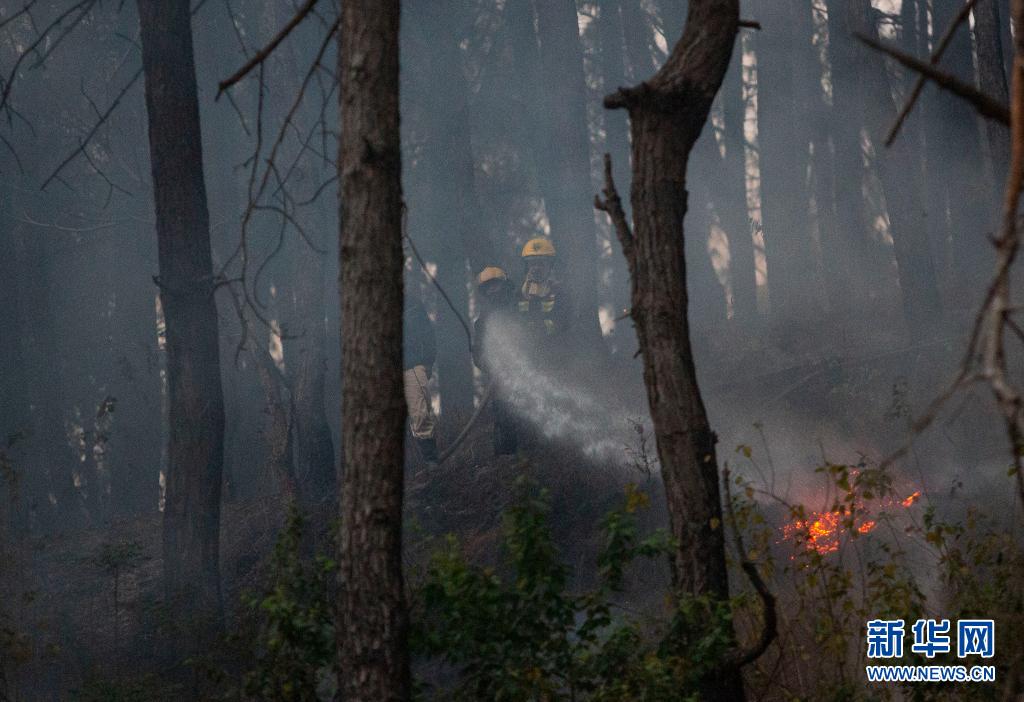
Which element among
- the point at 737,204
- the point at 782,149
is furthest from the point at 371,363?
the point at 737,204

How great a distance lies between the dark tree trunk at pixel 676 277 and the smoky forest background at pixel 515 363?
0.02 m

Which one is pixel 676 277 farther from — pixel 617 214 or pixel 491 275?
pixel 491 275

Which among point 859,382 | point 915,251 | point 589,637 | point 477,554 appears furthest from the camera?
point 915,251

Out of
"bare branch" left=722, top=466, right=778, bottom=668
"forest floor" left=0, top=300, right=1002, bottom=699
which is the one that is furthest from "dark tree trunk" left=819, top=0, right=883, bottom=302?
"bare branch" left=722, top=466, right=778, bottom=668

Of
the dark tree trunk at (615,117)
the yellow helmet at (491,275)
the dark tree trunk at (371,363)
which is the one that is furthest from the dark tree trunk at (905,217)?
the dark tree trunk at (371,363)

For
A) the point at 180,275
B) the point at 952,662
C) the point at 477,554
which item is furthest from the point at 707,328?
the point at 952,662

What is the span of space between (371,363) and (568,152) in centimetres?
1269

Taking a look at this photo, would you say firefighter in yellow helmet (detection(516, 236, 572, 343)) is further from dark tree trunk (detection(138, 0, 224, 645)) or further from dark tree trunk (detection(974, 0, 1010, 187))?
dark tree trunk (detection(974, 0, 1010, 187))

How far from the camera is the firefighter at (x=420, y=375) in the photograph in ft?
41.4

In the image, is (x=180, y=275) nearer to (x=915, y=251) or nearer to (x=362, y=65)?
(x=362, y=65)

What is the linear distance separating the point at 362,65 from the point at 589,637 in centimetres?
255

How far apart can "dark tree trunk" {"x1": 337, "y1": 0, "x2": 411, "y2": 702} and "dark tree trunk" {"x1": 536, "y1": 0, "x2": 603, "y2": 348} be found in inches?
452

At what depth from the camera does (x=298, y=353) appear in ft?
45.9

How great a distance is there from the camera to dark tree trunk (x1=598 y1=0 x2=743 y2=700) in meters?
4.53
